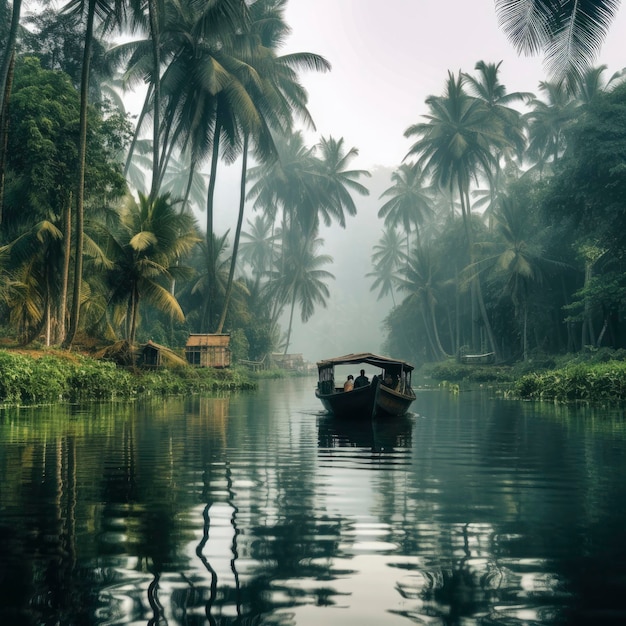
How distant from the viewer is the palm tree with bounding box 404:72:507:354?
56438 millimetres

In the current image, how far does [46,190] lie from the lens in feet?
94.7

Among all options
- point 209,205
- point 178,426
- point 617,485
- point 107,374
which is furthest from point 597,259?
point 617,485

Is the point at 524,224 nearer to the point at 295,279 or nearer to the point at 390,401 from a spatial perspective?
the point at 295,279

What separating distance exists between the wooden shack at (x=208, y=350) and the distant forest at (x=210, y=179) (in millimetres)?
1868

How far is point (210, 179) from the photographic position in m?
40.5

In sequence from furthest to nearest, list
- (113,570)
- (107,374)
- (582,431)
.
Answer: (107,374) → (582,431) → (113,570)

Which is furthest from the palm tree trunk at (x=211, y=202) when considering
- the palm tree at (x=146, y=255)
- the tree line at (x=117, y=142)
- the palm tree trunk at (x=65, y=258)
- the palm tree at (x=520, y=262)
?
the palm tree at (x=520, y=262)

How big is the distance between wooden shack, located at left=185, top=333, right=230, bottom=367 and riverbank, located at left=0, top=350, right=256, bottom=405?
19.3 feet

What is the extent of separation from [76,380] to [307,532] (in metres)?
21.0

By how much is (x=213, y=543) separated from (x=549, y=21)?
18.9 meters

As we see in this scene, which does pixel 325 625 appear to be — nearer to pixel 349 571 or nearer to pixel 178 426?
pixel 349 571

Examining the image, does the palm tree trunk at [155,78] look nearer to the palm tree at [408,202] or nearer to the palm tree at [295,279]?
the palm tree at [295,279]

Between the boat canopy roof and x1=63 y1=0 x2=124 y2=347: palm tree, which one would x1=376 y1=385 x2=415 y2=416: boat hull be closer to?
the boat canopy roof

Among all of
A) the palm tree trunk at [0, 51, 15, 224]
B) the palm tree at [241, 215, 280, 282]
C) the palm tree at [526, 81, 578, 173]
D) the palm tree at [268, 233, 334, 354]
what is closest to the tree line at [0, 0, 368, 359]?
the palm tree trunk at [0, 51, 15, 224]
